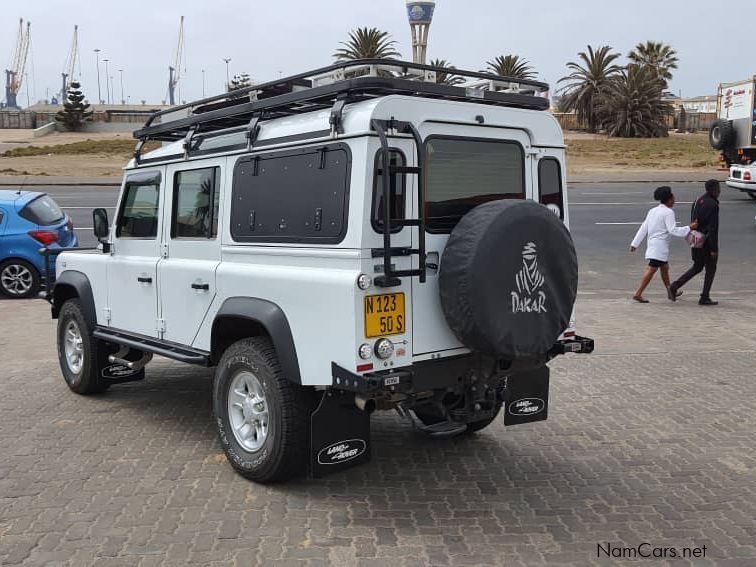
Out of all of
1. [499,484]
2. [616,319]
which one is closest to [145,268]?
[499,484]


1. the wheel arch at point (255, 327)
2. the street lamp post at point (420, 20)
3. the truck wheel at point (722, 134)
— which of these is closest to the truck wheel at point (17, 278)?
the wheel arch at point (255, 327)

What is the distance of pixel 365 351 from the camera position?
13.0 ft

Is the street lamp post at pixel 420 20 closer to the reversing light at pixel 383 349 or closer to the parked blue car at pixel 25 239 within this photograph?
the parked blue car at pixel 25 239

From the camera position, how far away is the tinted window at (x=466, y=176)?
436 cm

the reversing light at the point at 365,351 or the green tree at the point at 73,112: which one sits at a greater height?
the green tree at the point at 73,112

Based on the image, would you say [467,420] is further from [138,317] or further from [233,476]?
[138,317]

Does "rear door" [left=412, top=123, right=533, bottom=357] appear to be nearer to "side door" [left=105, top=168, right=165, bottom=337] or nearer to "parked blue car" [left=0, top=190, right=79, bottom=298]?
"side door" [left=105, top=168, right=165, bottom=337]

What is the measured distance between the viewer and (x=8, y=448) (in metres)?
5.45

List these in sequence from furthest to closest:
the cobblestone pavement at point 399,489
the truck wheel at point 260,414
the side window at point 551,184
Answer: the side window at point 551,184 → the truck wheel at point 260,414 → the cobblestone pavement at point 399,489

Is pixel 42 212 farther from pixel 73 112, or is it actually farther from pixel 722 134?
pixel 73 112

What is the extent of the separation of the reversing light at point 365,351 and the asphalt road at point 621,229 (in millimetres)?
8885

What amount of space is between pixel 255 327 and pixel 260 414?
54 centimetres

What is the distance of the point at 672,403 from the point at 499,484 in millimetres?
2431

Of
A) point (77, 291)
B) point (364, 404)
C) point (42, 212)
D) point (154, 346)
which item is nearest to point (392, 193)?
point (364, 404)
